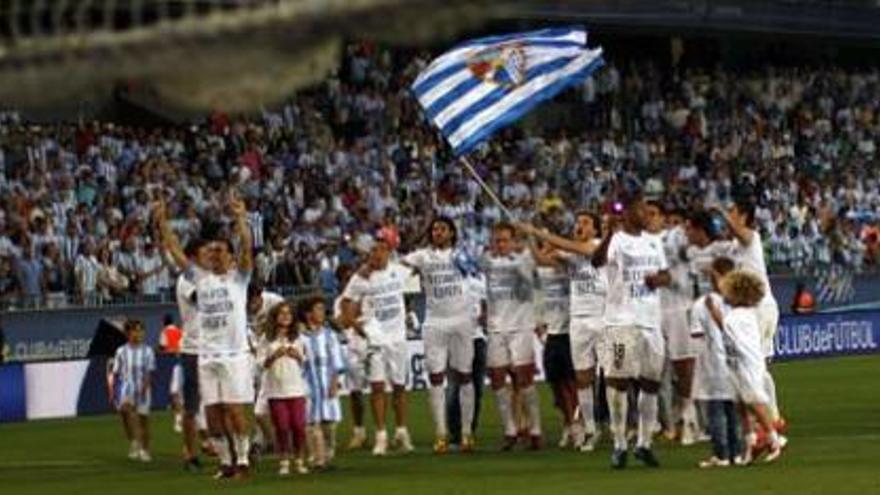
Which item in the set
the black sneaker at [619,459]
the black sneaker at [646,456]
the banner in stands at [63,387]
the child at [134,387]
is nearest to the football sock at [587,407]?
the black sneaker at [646,456]

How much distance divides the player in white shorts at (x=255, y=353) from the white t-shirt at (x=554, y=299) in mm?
2587

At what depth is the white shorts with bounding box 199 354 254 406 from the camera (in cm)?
1970

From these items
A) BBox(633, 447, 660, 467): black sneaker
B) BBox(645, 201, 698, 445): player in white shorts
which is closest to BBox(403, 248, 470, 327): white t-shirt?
BBox(645, 201, 698, 445): player in white shorts

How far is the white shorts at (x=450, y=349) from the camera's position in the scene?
23281 millimetres

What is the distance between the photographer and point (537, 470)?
776 inches

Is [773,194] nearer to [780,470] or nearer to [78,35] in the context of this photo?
[780,470]

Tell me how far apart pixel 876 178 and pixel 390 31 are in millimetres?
44835

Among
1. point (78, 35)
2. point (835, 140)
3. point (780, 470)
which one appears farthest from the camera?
point (835, 140)

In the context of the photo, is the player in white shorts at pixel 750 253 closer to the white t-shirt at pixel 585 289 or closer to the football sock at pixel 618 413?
the football sock at pixel 618 413

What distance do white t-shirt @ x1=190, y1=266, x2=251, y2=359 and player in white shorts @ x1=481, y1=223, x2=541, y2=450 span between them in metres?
3.79

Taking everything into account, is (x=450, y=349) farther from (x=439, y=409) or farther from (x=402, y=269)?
(x=402, y=269)

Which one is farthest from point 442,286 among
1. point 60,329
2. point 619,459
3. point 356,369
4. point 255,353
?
point 60,329

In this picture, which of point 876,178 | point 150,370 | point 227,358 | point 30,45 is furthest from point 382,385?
point 876,178

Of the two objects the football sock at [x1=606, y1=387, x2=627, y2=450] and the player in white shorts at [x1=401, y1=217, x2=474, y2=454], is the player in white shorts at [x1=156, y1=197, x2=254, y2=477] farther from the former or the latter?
the player in white shorts at [x1=401, y1=217, x2=474, y2=454]
